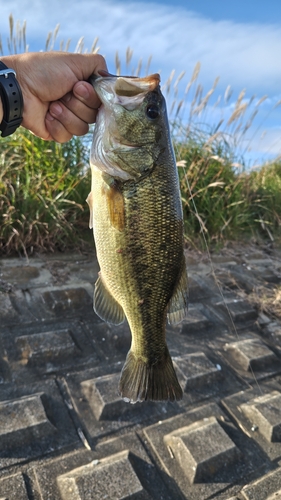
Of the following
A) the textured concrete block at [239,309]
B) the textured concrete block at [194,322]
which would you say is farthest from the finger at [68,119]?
the textured concrete block at [239,309]

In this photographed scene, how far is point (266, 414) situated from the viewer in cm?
268

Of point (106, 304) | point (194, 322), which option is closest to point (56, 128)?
point (106, 304)

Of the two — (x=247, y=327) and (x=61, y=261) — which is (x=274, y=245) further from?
(x=61, y=261)

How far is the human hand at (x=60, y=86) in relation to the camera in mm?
1903

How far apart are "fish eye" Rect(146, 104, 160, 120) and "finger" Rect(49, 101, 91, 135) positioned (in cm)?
41

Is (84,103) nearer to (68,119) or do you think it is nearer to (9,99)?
(68,119)

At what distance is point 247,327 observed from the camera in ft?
12.3

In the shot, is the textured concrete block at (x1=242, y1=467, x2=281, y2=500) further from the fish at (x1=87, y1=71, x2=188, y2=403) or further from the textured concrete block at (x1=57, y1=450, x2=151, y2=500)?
the fish at (x1=87, y1=71, x2=188, y2=403)

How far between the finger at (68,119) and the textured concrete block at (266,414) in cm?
221

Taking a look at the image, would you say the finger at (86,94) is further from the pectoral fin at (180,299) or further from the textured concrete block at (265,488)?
the textured concrete block at (265,488)

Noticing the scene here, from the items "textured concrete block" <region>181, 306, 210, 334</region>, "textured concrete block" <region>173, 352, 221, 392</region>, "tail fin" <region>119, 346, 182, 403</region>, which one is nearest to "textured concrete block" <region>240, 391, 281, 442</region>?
"textured concrete block" <region>173, 352, 221, 392</region>

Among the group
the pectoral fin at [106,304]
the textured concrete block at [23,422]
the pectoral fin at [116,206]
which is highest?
the pectoral fin at [116,206]

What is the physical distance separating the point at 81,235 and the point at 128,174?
2801 mm

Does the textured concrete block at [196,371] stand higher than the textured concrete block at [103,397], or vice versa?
the textured concrete block at [196,371]
